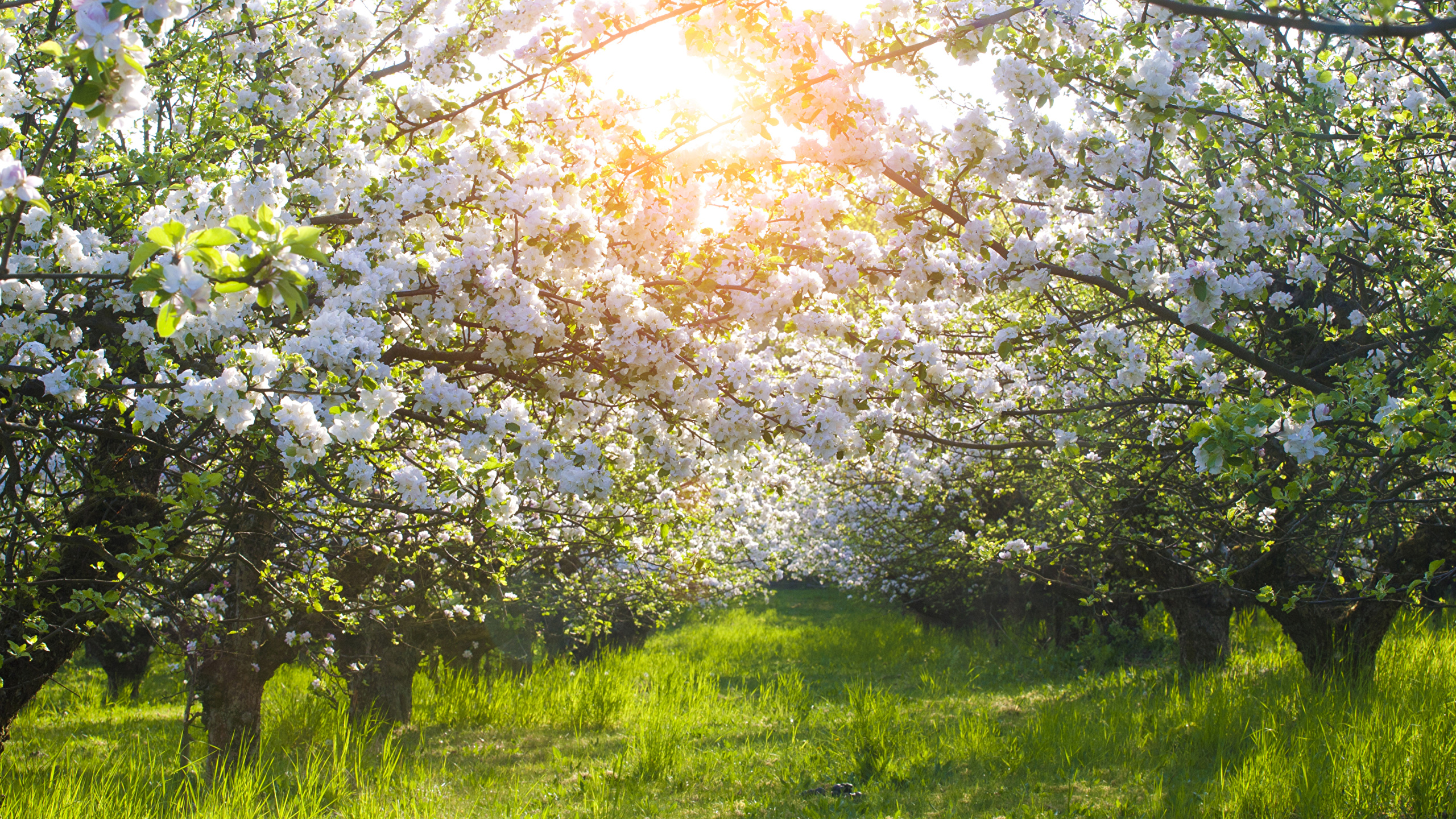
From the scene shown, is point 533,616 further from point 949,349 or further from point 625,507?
point 949,349

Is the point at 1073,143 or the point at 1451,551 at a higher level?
the point at 1073,143

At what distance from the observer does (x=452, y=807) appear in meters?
7.10

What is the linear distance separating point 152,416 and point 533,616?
1143 centimetres

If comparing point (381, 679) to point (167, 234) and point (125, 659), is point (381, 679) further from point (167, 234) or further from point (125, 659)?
point (167, 234)

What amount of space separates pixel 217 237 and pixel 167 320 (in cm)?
25

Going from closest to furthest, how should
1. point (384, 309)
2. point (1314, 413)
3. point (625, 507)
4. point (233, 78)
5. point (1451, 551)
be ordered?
point (1314, 413) → point (384, 309) → point (233, 78) → point (1451, 551) → point (625, 507)

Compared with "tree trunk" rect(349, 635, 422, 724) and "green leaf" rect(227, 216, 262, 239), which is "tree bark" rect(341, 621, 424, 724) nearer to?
"tree trunk" rect(349, 635, 422, 724)

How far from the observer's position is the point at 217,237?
1839mm

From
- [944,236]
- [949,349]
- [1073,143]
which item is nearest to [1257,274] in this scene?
[1073,143]

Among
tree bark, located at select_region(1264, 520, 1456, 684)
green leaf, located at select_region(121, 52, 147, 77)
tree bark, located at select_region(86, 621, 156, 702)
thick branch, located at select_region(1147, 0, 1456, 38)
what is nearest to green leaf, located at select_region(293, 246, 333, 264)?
green leaf, located at select_region(121, 52, 147, 77)

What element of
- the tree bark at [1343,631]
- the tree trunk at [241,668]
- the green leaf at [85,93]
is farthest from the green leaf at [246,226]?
the tree bark at [1343,631]

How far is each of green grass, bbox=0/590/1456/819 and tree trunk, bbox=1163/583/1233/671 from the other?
1.13ft

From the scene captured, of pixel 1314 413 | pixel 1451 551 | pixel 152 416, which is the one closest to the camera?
pixel 152 416

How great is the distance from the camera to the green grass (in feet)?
19.4
